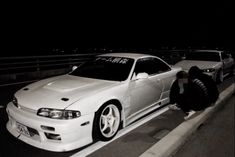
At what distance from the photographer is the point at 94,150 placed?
11.5 ft

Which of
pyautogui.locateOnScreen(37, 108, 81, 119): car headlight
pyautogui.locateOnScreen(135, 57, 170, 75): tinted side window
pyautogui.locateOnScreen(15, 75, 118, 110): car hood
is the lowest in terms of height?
pyautogui.locateOnScreen(37, 108, 81, 119): car headlight

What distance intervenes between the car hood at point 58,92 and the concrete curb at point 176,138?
1257 mm

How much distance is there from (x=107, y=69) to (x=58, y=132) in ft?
6.36

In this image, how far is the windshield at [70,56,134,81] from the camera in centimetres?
447

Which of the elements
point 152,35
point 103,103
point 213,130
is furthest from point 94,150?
point 152,35

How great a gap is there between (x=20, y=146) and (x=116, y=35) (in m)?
73.6

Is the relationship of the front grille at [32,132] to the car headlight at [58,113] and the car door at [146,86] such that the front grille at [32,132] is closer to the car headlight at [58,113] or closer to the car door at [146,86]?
the car headlight at [58,113]

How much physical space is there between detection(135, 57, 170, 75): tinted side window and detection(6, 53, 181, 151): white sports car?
2 cm

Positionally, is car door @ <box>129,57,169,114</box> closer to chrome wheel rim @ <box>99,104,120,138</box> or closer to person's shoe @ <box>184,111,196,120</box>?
chrome wheel rim @ <box>99,104,120,138</box>

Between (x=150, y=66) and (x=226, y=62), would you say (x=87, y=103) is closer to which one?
(x=150, y=66)

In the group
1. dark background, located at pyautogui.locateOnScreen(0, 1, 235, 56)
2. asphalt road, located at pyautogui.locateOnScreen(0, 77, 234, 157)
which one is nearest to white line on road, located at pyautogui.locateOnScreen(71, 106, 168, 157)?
asphalt road, located at pyautogui.locateOnScreen(0, 77, 234, 157)

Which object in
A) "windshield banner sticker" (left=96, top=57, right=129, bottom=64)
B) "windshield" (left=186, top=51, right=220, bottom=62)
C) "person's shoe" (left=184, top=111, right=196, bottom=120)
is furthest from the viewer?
"windshield" (left=186, top=51, right=220, bottom=62)

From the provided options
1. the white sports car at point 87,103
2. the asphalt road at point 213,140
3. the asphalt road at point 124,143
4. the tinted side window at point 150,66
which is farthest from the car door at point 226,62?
the asphalt road at point 124,143

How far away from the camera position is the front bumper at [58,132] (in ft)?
10.4
